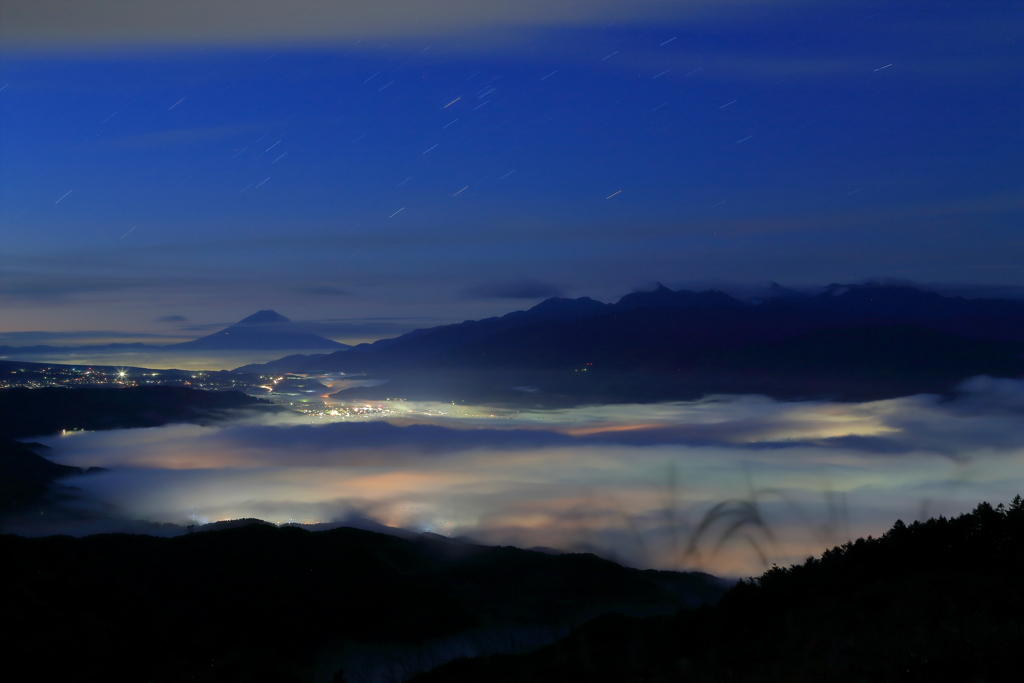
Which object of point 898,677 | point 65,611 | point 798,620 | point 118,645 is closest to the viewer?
point 898,677

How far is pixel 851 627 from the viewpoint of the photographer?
19.1 metres

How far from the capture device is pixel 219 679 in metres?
27.3

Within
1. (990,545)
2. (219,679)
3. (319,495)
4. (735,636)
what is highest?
(990,545)

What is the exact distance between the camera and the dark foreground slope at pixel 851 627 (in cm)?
1420

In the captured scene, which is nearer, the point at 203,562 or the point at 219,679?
the point at 219,679

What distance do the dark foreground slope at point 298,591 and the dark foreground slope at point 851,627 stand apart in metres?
14.7

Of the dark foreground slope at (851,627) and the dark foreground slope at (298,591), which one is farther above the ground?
the dark foreground slope at (851,627)

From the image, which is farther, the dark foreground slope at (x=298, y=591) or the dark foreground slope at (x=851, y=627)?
the dark foreground slope at (x=298, y=591)

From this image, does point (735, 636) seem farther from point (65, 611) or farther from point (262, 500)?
point (262, 500)

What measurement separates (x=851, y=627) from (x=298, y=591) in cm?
6461

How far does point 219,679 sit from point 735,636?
60.0 feet

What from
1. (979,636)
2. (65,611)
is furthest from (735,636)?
(65,611)

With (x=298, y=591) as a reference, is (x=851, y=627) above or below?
above

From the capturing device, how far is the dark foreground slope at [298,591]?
40125 millimetres
